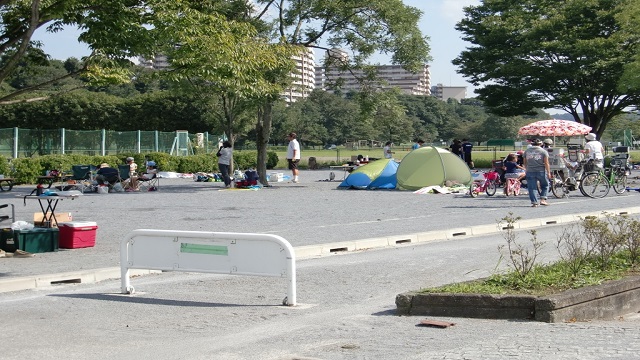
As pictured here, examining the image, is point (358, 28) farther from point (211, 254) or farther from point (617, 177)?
point (211, 254)

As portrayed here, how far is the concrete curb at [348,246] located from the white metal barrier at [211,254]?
4.82 feet

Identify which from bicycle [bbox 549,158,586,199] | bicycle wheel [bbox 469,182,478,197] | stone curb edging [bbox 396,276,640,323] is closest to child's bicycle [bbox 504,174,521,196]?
bicycle wheel [bbox 469,182,478,197]

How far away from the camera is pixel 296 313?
28.7 feet

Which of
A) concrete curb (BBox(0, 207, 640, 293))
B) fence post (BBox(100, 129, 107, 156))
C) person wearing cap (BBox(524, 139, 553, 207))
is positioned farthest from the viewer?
fence post (BBox(100, 129, 107, 156))

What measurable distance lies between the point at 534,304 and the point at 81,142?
36.7 meters

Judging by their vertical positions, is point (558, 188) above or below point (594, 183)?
below

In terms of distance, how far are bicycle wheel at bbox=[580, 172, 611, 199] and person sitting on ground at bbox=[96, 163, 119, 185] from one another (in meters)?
15.8

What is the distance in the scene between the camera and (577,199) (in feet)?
78.2

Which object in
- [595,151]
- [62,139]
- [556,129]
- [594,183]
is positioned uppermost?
[556,129]

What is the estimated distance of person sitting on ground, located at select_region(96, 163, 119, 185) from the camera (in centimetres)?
2925

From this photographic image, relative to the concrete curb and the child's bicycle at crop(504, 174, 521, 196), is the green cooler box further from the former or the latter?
the child's bicycle at crop(504, 174, 521, 196)

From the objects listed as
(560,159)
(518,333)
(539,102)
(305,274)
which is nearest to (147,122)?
(539,102)

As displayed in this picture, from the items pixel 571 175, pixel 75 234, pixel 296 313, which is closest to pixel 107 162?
pixel 571 175

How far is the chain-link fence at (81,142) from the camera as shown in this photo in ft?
129
